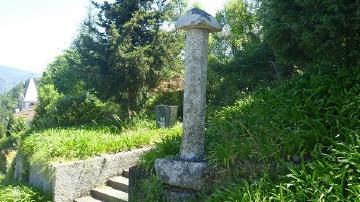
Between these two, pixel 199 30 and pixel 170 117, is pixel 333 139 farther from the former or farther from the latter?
pixel 170 117

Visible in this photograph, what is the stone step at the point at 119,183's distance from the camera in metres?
8.10

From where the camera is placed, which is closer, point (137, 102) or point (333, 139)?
point (333, 139)

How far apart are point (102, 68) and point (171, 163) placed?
24.4 ft

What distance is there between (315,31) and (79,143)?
19.9ft

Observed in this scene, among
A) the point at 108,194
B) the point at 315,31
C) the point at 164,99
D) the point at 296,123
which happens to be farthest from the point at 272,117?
the point at 164,99

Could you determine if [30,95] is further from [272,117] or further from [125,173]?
[272,117]

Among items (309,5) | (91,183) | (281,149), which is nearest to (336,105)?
(281,149)

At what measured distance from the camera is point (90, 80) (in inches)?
475

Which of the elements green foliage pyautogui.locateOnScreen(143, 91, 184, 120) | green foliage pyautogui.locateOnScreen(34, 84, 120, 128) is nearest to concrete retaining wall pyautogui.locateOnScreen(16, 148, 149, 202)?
green foliage pyautogui.locateOnScreen(34, 84, 120, 128)

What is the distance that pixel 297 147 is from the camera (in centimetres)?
455

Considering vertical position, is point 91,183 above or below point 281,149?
below

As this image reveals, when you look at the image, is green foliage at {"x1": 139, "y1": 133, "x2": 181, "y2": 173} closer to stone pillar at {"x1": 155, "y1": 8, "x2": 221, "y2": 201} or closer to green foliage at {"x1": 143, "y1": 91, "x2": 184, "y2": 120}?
stone pillar at {"x1": 155, "y1": 8, "x2": 221, "y2": 201}

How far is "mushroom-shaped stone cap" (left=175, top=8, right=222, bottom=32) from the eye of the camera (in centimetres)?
529

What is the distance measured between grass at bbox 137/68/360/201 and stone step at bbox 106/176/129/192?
3044 mm
